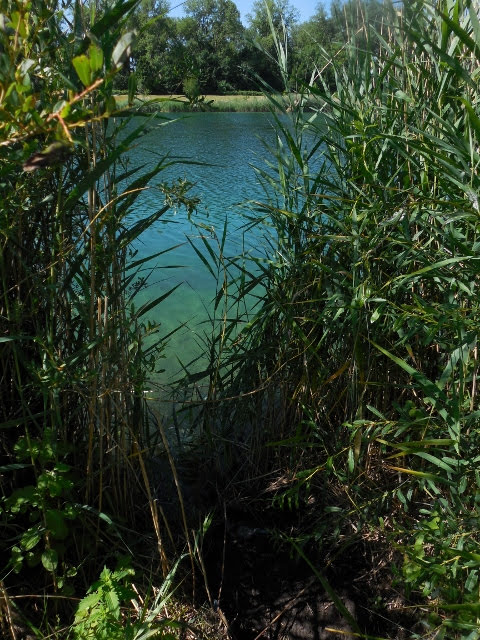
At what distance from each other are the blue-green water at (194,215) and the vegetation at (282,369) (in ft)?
0.82

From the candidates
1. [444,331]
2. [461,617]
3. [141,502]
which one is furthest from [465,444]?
[141,502]

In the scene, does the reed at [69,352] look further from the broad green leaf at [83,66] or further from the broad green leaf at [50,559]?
the broad green leaf at [83,66]

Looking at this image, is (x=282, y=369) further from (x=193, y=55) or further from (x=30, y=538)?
(x=193, y=55)

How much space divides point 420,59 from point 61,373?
1.48 meters

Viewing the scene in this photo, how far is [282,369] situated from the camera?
2.19 meters

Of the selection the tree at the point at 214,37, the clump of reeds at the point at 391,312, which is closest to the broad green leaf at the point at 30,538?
the clump of reeds at the point at 391,312

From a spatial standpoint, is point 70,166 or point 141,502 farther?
point 141,502

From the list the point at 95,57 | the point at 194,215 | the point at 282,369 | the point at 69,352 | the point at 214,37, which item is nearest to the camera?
the point at 95,57

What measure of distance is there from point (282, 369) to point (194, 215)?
2.49ft

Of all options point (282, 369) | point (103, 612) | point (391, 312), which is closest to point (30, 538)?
point (103, 612)

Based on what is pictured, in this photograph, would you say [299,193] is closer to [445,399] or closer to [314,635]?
[445,399]

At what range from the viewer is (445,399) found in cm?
167

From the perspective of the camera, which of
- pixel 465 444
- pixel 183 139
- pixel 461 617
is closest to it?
pixel 461 617

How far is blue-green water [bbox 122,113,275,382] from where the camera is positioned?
154 inches
